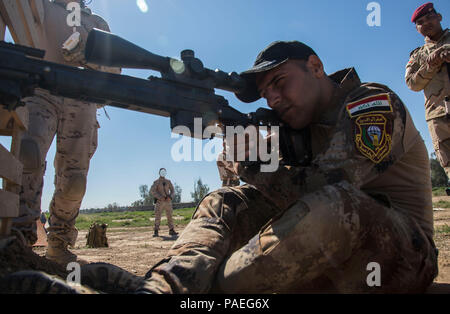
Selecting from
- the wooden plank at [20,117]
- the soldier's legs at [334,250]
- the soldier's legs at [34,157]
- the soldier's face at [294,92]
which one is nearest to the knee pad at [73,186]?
the soldier's legs at [34,157]

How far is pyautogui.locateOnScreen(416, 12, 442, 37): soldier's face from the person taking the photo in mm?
4316

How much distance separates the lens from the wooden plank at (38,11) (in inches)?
118

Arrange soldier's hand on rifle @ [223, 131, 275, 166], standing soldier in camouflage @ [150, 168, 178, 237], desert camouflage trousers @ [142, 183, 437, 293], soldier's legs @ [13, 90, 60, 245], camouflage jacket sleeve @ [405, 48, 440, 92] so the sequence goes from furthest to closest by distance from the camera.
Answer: standing soldier in camouflage @ [150, 168, 178, 237] < camouflage jacket sleeve @ [405, 48, 440, 92] < soldier's legs @ [13, 90, 60, 245] < soldier's hand on rifle @ [223, 131, 275, 166] < desert camouflage trousers @ [142, 183, 437, 293]

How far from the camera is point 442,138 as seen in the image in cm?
416

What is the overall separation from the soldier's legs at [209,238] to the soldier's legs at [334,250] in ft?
0.46

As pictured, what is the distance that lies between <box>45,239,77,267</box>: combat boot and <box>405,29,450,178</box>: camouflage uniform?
4.59 meters

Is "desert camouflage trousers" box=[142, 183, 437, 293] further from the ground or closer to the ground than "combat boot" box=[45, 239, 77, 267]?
further from the ground

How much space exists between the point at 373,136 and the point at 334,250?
749 millimetres

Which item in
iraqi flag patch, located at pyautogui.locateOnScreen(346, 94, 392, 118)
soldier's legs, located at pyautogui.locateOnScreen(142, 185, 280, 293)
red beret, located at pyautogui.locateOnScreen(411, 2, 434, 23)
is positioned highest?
red beret, located at pyautogui.locateOnScreen(411, 2, 434, 23)

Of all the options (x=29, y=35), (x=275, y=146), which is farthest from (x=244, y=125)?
(x=29, y=35)

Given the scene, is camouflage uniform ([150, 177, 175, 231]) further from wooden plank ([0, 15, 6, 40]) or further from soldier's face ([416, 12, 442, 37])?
wooden plank ([0, 15, 6, 40])

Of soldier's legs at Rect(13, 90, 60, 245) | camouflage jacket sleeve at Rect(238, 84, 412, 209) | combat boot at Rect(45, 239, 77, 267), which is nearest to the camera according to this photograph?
camouflage jacket sleeve at Rect(238, 84, 412, 209)

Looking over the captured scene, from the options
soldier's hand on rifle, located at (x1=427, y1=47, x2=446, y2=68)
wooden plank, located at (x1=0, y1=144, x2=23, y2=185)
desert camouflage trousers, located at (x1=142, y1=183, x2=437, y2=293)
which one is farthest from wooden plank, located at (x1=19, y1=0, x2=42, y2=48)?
soldier's hand on rifle, located at (x1=427, y1=47, x2=446, y2=68)
